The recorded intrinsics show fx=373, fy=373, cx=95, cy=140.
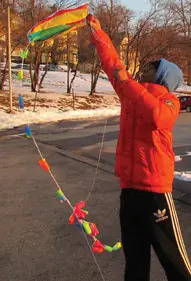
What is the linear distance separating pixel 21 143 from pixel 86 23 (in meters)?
9.41

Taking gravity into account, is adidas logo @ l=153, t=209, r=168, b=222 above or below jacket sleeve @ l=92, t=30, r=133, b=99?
below

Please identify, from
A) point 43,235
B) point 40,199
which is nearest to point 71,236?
point 43,235

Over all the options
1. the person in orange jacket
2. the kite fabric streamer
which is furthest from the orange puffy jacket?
the kite fabric streamer

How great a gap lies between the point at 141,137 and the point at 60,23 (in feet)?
4.69

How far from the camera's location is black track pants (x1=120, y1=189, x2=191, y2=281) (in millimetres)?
2611

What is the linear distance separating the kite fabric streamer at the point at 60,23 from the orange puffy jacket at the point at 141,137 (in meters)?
0.50

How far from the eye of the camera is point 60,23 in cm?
337

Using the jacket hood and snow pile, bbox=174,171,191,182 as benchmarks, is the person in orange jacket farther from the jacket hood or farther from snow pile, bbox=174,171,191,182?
snow pile, bbox=174,171,191,182

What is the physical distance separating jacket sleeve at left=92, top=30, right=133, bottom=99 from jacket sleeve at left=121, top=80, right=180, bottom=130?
102mm

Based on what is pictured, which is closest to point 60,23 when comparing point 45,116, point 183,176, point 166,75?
point 166,75

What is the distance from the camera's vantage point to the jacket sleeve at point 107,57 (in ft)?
8.40

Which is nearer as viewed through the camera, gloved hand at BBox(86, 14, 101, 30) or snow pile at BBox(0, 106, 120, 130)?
gloved hand at BBox(86, 14, 101, 30)

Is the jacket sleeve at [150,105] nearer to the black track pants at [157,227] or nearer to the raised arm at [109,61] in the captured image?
the raised arm at [109,61]

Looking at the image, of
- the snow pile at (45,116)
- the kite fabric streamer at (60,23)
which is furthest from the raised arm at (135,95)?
the snow pile at (45,116)
